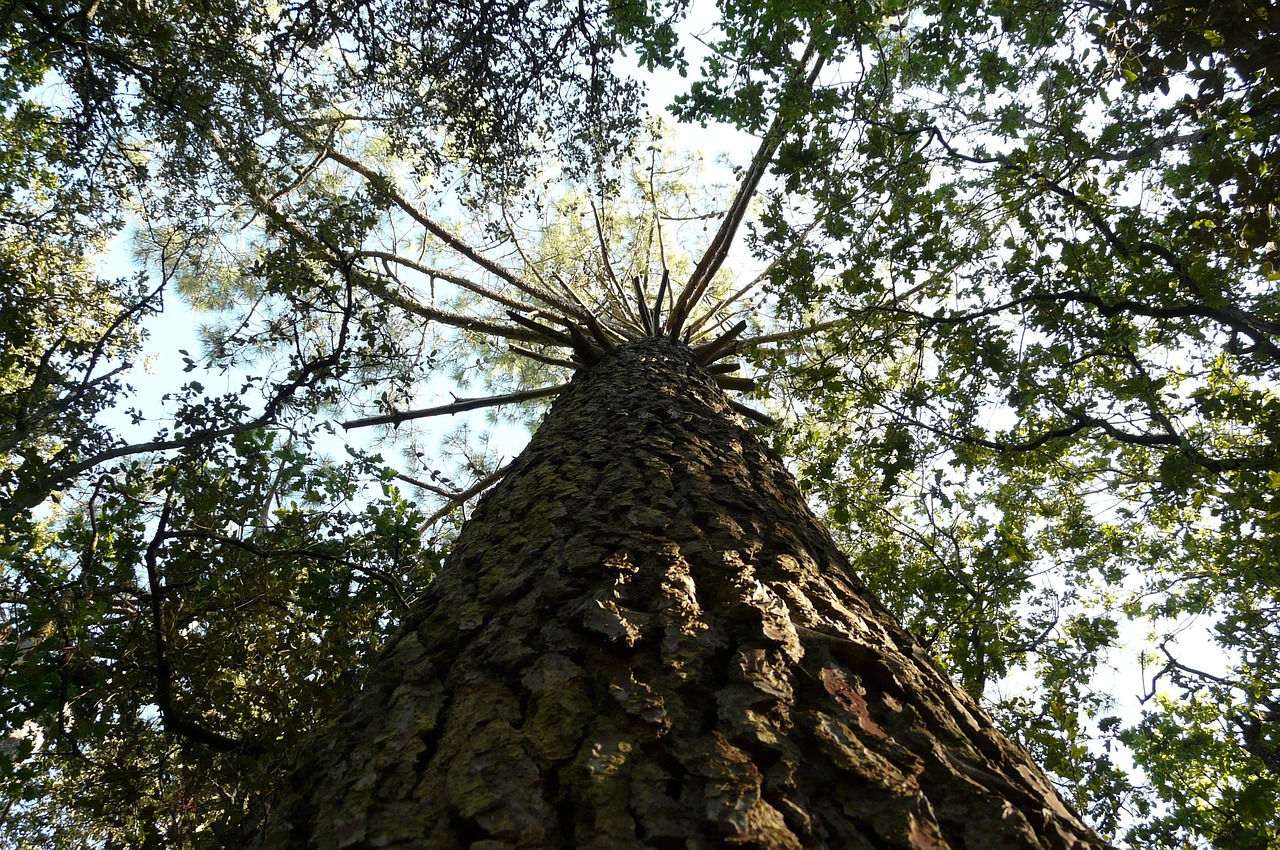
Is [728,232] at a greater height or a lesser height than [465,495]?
greater

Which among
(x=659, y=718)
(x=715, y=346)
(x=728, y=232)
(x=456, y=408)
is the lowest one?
(x=659, y=718)

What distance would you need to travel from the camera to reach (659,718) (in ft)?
3.32

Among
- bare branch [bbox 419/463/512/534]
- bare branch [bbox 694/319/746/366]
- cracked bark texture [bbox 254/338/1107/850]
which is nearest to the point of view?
cracked bark texture [bbox 254/338/1107/850]

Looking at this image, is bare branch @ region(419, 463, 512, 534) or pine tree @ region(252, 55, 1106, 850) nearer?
pine tree @ region(252, 55, 1106, 850)

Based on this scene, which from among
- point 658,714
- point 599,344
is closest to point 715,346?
point 599,344

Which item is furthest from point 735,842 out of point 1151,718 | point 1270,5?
Answer: point 1151,718

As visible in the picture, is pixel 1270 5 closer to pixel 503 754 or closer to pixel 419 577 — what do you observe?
pixel 503 754

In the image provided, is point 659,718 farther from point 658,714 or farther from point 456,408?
point 456,408

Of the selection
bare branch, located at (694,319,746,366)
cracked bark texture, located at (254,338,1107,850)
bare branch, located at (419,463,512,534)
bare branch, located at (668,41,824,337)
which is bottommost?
cracked bark texture, located at (254,338,1107,850)

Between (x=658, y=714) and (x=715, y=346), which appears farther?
(x=715, y=346)

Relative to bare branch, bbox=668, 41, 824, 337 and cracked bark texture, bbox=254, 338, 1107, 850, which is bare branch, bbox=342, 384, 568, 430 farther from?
cracked bark texture, bbox=254, 338, 1107, 850

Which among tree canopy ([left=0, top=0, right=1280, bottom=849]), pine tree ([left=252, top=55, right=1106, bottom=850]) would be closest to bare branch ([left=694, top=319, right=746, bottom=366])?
Result: tree canopy ([left=0, top=0, right=1280, bottom=849])

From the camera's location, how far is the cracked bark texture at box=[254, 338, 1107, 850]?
84cm

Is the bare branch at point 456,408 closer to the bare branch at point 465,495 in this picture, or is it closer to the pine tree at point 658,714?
the bare branch at point 465,495
